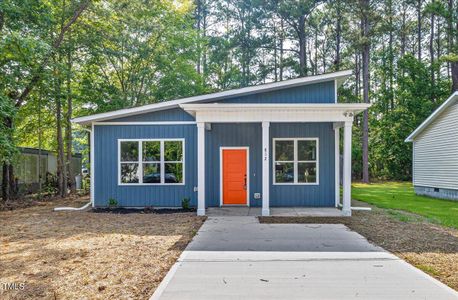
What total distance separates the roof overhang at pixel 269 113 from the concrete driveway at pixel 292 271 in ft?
11.7

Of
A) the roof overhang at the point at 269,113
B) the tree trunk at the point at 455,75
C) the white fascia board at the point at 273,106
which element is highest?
the tree trunk at the point at 455,75

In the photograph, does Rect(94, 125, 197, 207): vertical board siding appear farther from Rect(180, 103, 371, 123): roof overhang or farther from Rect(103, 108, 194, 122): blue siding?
Rect(180, 103, 371, 123): roof overhang

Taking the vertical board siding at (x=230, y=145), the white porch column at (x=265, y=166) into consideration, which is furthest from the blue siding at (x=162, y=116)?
the white porch column at (x=265, y=166)

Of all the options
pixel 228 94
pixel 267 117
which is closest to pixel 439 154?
pixel 267 117

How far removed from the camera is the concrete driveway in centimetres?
427

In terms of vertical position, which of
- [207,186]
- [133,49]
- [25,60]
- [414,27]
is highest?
[414,27]

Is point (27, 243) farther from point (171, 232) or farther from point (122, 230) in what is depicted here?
point (171, 232)

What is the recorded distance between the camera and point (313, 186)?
1180 cm

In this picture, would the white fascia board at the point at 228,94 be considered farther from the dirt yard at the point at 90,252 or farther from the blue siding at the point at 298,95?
the dirt yard at the point at 90,252

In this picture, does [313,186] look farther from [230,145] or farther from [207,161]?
[207,161]

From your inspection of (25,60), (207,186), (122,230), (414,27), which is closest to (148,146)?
(207,186)

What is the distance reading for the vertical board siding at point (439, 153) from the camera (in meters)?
14.0

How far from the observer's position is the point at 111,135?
11781 mm

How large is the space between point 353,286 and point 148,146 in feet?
28.1
